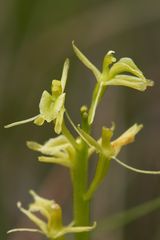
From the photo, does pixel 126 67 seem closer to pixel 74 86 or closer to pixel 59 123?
pixel 59 123

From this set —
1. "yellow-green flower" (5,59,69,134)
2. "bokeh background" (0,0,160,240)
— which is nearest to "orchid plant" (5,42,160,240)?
"yellow-green flower" (5,59,69,134)

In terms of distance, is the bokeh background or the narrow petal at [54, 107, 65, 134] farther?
the bokeh background

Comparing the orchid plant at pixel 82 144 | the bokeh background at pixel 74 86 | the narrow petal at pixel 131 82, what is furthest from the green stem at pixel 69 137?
the bokeh background at pixel 74 86

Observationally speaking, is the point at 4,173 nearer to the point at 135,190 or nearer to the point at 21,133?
the point at 21,133

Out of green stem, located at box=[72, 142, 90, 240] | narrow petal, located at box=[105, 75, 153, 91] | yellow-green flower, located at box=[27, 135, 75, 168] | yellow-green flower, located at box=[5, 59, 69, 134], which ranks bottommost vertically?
green stem, located at box=[72, 142, 90, 240]

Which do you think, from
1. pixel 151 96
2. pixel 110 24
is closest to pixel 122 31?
pixel 110 24

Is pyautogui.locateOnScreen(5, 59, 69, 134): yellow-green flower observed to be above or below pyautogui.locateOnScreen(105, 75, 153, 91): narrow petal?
above

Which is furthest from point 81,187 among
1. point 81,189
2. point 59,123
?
point 59,123

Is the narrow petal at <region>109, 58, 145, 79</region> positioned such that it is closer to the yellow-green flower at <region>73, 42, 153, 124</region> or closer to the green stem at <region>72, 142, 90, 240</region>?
the yellow-green flower at <region>73, 42, 153, 124</region>
